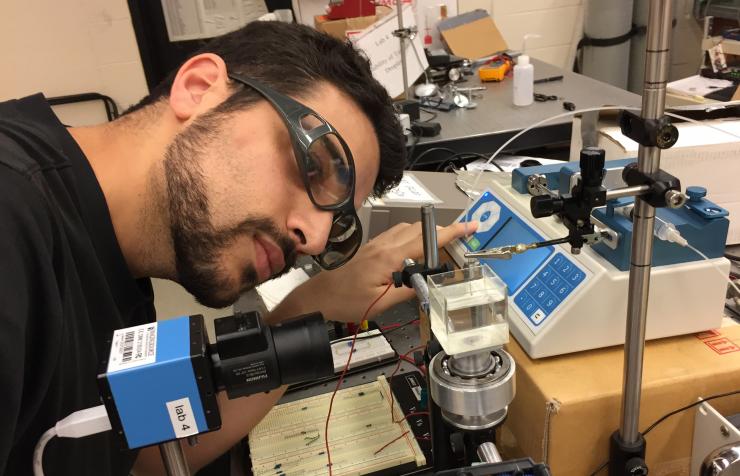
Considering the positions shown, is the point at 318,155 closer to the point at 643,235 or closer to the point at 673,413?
the point at 643,235

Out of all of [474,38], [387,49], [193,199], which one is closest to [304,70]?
[193,199]

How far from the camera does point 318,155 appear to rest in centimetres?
87

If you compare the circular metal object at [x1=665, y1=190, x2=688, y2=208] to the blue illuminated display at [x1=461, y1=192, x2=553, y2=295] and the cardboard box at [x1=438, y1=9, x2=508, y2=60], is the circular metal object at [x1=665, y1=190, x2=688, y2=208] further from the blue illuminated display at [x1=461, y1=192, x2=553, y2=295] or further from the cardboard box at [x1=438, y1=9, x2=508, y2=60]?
the cardboard box at [x1=438, y1=9, x2=508, y2=60]

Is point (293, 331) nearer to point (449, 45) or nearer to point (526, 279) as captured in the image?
point (526, 279)

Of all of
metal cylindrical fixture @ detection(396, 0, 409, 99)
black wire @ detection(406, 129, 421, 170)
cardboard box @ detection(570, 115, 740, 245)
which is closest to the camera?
cardboard box @ detection(570, 115, 740, 245)

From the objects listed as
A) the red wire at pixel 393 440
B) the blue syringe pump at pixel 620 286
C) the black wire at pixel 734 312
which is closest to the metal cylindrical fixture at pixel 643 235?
the blue syringe pump at pixel 620 286

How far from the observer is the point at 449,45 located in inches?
A: 115

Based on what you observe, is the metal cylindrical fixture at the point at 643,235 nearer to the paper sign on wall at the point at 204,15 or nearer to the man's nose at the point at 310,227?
the man's nose at the point at 310,227

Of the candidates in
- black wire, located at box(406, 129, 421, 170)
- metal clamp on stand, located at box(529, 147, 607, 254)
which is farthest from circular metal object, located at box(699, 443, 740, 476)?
black wire, located at box(406, 129, 421, 170)

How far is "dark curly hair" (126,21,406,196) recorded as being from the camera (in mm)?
939

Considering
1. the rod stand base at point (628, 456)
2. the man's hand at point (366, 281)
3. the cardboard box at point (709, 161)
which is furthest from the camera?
the cardboard box at point (709, 161)

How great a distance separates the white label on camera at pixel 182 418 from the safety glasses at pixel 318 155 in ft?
A: 1.49

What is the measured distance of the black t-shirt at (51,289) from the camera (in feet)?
1.97

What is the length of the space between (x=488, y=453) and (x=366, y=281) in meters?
0.51
